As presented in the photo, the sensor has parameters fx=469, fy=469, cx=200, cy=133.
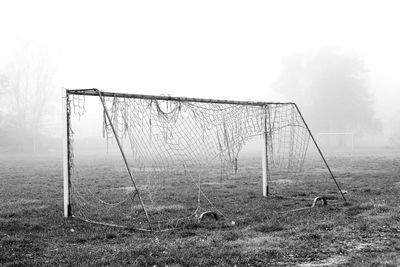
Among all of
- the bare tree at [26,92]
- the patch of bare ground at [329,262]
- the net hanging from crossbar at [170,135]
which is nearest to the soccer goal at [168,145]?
the net hanging from crossbar at [170,135]

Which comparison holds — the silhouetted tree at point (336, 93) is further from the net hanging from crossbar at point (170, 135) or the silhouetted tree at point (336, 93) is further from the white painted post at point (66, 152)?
the white painted post at point (66, 152)

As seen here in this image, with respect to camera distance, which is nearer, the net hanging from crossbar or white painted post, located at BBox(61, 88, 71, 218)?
white painted post, located at BBox(61, 88, 71, 218)

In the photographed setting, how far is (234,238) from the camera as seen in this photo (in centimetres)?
796

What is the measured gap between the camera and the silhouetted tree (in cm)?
6962

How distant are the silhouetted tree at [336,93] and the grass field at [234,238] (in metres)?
59.3

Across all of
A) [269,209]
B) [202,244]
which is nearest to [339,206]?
[269,209]

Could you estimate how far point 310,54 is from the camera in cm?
7438

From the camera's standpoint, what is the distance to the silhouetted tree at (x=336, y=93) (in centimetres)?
6962

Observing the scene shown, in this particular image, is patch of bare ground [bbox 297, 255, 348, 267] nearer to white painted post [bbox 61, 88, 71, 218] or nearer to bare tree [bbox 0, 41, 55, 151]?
white painted post [bbox 61, 88, 71, 218]

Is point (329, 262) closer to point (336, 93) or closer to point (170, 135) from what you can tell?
point (170, 135)

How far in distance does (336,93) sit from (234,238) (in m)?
65.3

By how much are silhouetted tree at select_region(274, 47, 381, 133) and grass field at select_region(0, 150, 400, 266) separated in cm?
5935

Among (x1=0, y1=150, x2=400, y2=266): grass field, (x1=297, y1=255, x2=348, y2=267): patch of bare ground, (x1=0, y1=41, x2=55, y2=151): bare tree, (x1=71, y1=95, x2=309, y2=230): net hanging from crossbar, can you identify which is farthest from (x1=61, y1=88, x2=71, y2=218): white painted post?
(x1=0, y1=41, x2=55, y2=151): bare tree

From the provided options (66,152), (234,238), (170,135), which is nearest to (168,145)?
(170,135)
